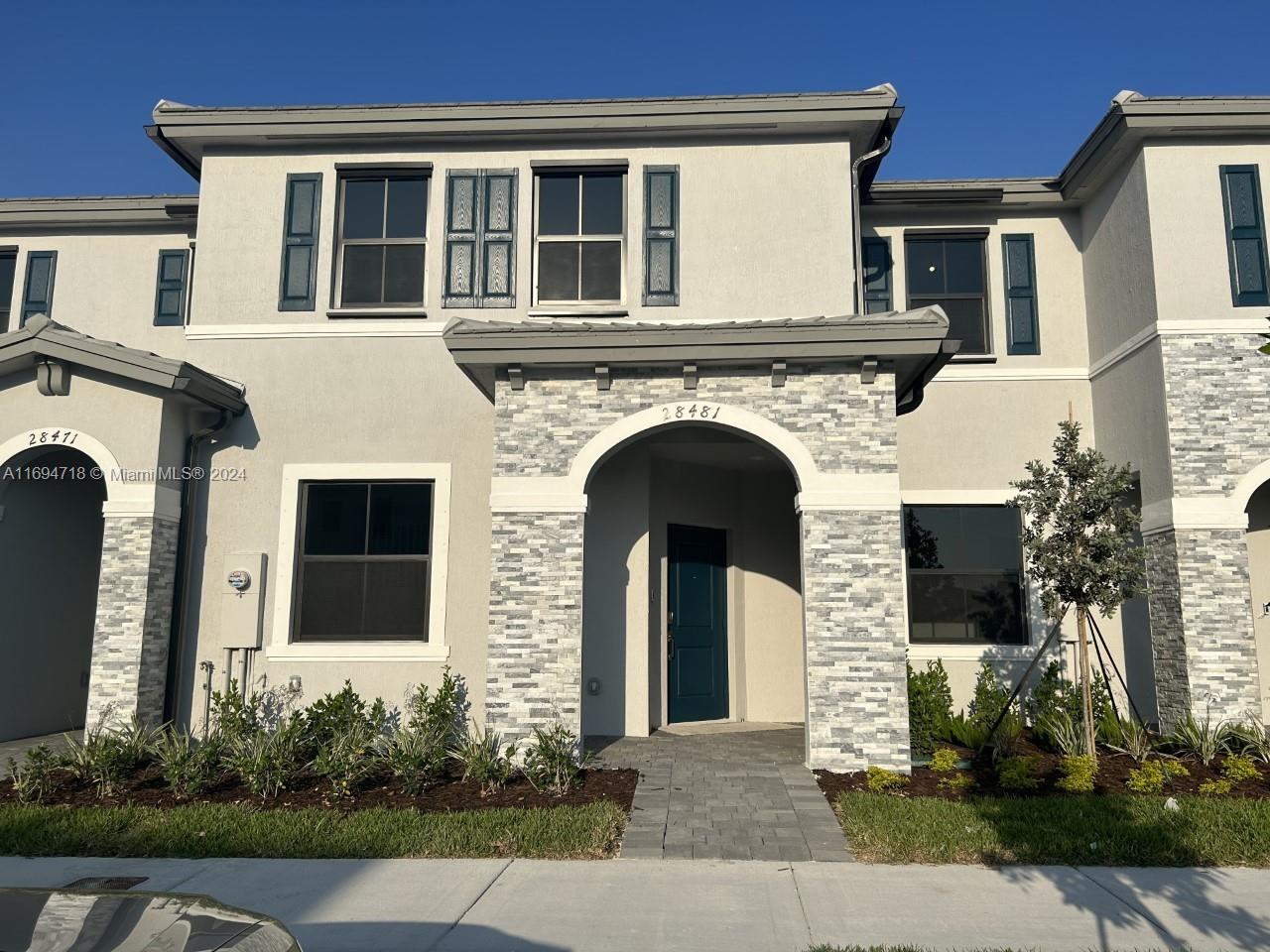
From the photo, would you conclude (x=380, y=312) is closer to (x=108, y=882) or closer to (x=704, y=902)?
(x=108, y=882)

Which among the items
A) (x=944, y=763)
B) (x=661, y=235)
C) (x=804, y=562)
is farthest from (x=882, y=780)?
(x=661, y=235)

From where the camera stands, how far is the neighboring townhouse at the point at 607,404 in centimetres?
955

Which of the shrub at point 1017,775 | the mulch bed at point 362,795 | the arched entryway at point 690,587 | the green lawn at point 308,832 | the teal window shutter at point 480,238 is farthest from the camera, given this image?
the teal window shutter at point 480,238

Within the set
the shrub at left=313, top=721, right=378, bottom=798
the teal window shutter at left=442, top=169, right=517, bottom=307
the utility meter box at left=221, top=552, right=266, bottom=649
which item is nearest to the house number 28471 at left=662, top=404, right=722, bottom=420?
the teal window shutter at left=442, top=169, right=517, bottom=307

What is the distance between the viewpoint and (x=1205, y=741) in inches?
374

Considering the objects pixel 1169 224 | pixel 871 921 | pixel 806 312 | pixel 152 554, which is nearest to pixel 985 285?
pixel 1169 224

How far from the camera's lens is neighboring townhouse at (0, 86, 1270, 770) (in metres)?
9.55

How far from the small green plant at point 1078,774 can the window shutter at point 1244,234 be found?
19.5 feet

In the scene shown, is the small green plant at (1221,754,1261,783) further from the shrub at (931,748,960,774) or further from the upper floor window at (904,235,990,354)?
the upper floor window at (904,235,990,354)

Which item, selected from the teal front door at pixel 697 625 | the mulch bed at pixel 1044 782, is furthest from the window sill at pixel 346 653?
the mulch bed at pixel 1044 782

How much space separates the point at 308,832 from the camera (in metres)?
7.29

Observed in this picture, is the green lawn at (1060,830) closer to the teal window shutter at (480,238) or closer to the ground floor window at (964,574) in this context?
the ground floor window at (964,574)

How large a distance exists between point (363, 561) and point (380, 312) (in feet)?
10.0

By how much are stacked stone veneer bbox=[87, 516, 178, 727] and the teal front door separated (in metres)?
5.79
